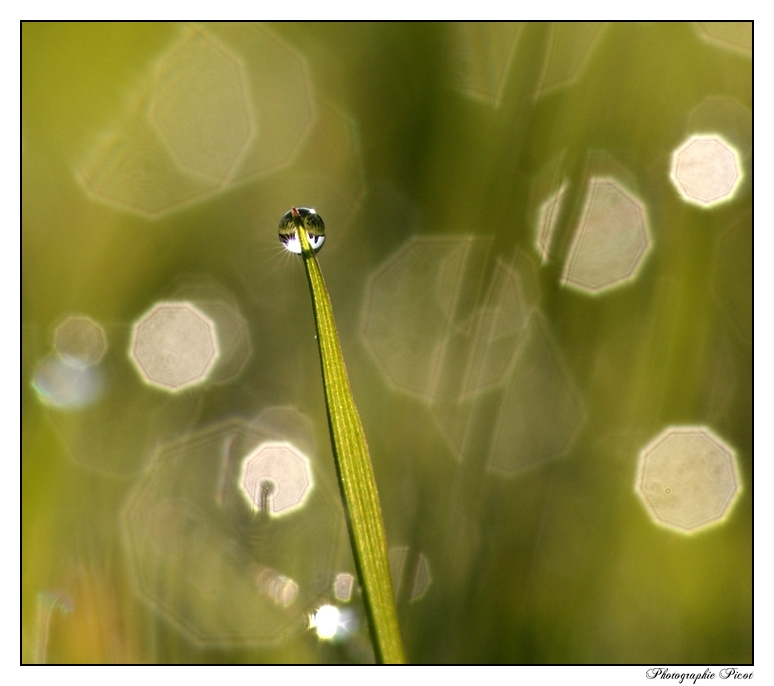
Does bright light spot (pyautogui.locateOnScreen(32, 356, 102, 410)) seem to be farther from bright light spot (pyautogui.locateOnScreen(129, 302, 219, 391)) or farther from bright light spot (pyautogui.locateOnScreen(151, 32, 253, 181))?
bright light spot (pyautogui.locateOnScreen(151, 32, 253, 181))

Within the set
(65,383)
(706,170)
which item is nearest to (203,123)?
(65,383)

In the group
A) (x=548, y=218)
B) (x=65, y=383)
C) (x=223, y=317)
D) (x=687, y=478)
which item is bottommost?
(x=687, y=478)

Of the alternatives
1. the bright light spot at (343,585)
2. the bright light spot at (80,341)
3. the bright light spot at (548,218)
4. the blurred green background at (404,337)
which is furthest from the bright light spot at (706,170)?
the bright light spot at (80,341)

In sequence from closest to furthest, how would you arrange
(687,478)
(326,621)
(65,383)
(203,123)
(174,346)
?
(326,621), (687,478), (65,383), (174,346), (203,123)

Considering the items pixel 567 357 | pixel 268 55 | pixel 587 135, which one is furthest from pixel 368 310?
pixel 268 55

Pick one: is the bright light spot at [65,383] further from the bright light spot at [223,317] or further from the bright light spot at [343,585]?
the bright light spot at [343,585]

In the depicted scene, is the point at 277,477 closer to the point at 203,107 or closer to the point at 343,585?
the point at 343,585

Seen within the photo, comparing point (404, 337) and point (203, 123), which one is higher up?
point (203, 123)
